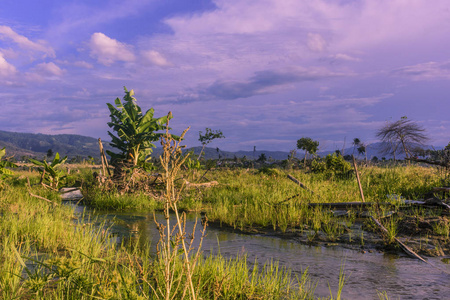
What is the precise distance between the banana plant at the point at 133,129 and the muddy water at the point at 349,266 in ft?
16.1

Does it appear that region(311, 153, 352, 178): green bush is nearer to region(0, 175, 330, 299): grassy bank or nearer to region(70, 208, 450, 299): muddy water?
region(70, 208, 450, 299): muddy water

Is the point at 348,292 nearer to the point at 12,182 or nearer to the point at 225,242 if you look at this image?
the point at 225,242

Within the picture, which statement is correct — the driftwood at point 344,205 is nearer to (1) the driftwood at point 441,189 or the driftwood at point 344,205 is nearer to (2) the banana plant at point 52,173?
(1) the driftwood at point 441,189

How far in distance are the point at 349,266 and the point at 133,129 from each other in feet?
29.1

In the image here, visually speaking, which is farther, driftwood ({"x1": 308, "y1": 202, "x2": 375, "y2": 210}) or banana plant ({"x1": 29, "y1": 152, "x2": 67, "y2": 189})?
banana plant ({"x1": 29, "y1": 152, "x2": 67, "y2": 189})

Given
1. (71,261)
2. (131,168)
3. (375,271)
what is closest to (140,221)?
(131,168)

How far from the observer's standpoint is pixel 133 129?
12.1 metres

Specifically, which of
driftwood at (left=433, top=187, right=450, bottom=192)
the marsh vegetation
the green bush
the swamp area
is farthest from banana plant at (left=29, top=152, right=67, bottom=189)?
driftwood at (left=433, top=187, right=450, bottom=192)

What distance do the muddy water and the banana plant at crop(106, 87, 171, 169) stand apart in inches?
194

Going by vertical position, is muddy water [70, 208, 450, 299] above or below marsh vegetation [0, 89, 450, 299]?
below

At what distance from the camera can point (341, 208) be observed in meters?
9.30

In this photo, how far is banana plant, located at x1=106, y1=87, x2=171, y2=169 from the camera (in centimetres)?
1204

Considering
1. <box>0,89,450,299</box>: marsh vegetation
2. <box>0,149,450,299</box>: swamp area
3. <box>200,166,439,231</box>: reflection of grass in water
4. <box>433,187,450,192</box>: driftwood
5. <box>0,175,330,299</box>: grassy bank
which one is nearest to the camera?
<box>0,175,330,299</box>: grassy bank

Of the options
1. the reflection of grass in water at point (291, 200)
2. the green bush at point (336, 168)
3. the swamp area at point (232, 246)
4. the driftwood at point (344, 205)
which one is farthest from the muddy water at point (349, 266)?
the green bush at point (336, 168)
